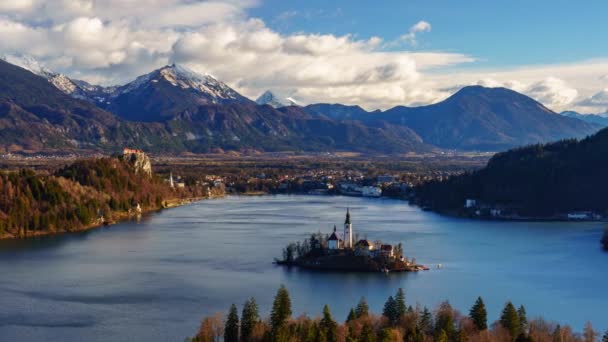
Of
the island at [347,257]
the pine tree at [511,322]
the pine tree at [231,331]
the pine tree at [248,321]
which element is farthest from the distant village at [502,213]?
the pine tree at [231,331]

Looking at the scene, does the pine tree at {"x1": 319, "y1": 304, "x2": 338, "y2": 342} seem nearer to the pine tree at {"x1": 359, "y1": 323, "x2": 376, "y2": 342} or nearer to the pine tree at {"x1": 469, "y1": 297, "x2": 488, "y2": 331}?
the pine tree at {"x1": 359, "y1": 323, "x2": 376, "y2": 342}

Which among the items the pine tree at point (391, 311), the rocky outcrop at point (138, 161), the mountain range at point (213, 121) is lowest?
the pine tree at point (391, 311)

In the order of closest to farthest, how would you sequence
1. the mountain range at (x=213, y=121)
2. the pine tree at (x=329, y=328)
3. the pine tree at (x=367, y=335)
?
1. the pine tree at (x=367, y=335)
2. the pine tree at (x=329, y=328)
3. the mountain range at (x=213, y=121)

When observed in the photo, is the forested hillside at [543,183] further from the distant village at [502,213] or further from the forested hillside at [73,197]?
the forested hillside at [73,197]

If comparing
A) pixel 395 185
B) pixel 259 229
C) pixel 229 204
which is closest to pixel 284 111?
pixel 395 185

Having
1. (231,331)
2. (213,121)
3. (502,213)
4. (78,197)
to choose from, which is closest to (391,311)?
(231,331)

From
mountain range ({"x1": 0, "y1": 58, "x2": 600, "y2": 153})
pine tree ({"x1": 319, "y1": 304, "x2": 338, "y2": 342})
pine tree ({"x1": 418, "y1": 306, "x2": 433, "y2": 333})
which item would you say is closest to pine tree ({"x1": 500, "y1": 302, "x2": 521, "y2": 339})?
pine tree ({"x1": 418, "y1": 306, "x2": 433, "y2": 333})

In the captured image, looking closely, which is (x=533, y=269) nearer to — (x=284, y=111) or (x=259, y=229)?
(x=259, y=229)
